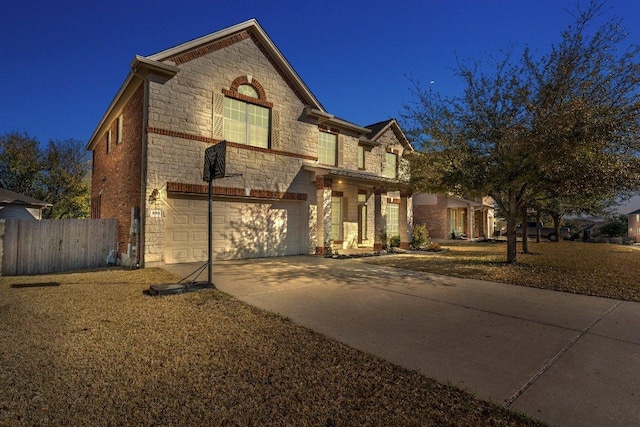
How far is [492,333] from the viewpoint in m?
4.57

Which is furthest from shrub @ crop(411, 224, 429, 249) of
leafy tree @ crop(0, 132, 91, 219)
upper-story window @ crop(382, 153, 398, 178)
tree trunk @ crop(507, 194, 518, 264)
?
leafy tree @ crop(0, 132, 91, 219)

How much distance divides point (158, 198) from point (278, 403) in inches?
374

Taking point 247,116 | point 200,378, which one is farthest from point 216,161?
point 247,116

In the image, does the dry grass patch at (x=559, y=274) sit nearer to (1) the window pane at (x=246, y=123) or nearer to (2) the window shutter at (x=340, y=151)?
(2) the window shutter at (x=340, y=151)

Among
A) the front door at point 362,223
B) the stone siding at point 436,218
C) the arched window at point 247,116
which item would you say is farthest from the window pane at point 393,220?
the arched window at point 247,116

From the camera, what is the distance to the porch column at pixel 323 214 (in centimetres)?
1412

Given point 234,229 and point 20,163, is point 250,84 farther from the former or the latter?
point 20,163

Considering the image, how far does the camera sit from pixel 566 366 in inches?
→ 140

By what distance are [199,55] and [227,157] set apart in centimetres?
373

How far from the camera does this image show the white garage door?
11.3 metres

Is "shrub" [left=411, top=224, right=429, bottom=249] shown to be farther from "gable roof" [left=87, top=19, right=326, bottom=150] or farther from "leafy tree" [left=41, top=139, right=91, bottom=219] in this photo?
"leafy tree" [left=41, top=139, right=91, bottom=219]

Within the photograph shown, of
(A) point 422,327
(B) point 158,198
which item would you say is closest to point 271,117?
(B) point 158,198

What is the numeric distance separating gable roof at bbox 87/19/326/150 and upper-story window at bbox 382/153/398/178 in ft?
21.6

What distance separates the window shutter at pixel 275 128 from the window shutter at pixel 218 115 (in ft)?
7.08
